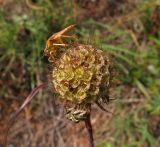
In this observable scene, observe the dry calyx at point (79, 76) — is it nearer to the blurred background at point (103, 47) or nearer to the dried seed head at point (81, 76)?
the dried seed head at point (81, 76)

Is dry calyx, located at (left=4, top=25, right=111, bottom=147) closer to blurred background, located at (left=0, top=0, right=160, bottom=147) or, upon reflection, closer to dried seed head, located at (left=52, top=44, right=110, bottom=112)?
dried seed head, located at (left=52, top=44, right=110, bottom=112)

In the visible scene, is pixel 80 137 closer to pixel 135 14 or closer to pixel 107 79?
pixel 135 14

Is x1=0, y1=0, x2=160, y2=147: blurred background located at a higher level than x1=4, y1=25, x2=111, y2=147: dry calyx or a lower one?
lower

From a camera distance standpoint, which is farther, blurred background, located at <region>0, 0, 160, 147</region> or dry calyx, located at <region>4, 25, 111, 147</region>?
blurred background, located at <region>0, 0, 160, 147</region>

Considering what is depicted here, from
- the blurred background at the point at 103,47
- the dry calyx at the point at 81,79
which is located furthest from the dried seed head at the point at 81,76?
the blurred background at the point at 103,47

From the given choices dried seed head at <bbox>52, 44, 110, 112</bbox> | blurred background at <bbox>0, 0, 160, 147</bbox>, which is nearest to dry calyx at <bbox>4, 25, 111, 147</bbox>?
dried seed head at <bbox>52, 44, 110, 112</bbox>

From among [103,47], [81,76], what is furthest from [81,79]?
[103,47]

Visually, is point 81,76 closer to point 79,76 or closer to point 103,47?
point 79,76

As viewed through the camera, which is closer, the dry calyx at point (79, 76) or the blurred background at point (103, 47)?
the dry calyx at point (79, 76)
